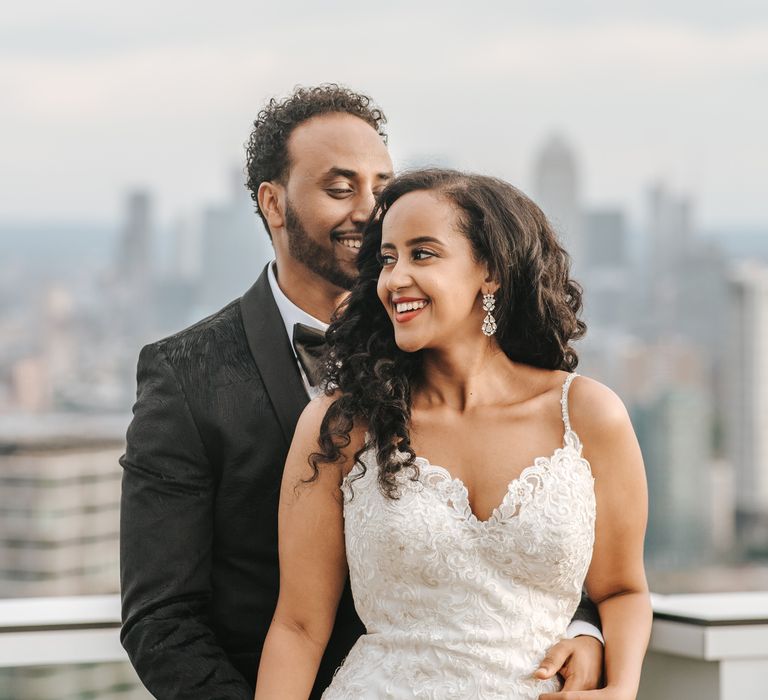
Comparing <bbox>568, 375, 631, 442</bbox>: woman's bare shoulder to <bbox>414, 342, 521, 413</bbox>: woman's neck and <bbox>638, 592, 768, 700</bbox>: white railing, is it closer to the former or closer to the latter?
<bbox>414, 342, 521, 413</bbox>: woman's neck

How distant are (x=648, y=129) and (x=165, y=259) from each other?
38.3 metres

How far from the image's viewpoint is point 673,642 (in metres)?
2.77

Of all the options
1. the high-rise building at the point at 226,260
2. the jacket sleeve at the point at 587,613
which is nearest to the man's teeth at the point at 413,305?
the jacket sleeve at the point at 587,613

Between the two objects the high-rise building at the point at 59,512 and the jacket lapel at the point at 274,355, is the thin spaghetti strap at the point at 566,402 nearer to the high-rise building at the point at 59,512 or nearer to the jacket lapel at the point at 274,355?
the jacket lapel at the point at 274,355

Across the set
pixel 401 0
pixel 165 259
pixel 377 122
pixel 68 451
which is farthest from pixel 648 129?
pixel 377 122

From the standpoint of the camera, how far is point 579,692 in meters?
2.27

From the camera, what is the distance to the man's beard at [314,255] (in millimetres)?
2766

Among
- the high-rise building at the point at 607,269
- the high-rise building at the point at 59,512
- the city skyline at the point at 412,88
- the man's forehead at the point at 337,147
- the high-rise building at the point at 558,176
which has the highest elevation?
the city skyline at the point at 412,88

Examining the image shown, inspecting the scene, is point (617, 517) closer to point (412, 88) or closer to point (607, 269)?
point (412, 88)

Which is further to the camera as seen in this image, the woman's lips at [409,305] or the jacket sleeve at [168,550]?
the jacket sleeve at [168,550]

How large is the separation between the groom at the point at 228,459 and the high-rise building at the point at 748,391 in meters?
85.2

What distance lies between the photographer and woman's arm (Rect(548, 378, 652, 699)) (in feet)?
7.62

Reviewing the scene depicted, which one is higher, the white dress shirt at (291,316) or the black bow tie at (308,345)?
the white dress shirt at (291,316)

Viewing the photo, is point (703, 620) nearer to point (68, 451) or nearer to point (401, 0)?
point (68, 451)
